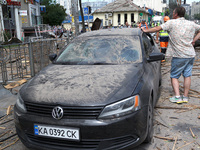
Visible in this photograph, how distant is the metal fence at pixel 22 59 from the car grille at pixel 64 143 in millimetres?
4163

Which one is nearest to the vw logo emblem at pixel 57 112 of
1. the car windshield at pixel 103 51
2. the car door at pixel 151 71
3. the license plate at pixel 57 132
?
the license plate at pixel 57 132

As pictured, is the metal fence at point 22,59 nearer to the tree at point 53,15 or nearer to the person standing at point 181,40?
the person standing at point 181,40

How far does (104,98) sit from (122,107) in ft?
0.74

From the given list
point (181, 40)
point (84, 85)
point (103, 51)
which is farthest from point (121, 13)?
point (84, 85)

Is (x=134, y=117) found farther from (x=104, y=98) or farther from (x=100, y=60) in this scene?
(x=100, y=60)

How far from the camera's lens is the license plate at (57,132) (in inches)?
92.3

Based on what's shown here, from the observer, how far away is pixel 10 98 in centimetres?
513

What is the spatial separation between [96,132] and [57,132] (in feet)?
1.45

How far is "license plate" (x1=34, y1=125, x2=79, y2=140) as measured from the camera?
7.69 ft

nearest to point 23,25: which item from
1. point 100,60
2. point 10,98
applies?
point 10,98

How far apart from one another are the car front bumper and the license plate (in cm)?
5

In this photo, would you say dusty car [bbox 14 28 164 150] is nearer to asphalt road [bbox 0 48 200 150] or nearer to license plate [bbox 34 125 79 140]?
license plate [bbox 34 125 79 140]

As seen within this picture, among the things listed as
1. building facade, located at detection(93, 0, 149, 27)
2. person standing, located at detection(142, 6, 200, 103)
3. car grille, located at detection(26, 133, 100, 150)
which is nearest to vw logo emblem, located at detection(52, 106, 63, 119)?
car grille, located at detection(26, 133, 100, 150)

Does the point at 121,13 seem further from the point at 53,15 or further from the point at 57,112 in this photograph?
the point at 57,112
